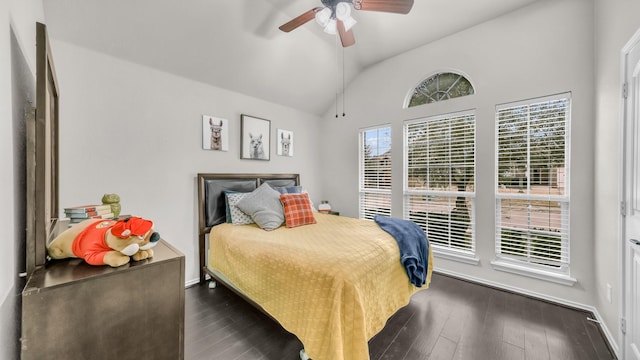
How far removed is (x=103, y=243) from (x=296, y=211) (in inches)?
77.8

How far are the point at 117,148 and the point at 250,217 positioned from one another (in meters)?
1.52

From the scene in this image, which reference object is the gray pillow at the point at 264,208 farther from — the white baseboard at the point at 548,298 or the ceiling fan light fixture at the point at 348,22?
the white baseboard at the point at 548,298

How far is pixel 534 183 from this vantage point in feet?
8.72

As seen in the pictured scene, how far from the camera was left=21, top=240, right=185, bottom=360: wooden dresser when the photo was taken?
0.81m

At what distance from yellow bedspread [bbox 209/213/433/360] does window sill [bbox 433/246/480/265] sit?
127 cm

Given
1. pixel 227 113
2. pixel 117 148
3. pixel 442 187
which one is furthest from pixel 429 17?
pixel 117 148

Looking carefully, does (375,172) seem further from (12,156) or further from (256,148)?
(12,156)

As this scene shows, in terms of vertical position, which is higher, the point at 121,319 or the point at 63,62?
the point at 63,62

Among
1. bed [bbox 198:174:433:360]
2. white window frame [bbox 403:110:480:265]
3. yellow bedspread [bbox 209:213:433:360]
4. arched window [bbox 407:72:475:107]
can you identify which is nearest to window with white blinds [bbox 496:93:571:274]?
white window frame [bbox 403:110:480:265]

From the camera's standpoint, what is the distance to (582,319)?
7.22 feet

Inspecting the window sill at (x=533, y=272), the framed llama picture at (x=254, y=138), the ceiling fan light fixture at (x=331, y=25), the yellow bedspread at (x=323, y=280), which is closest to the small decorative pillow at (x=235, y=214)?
the yellow bedspread at (x=323, y=280)

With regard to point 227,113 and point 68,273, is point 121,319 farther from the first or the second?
point 227,113

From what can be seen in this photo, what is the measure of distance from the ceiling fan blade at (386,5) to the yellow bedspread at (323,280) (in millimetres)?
1982

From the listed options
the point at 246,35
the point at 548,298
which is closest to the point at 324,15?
the point at 246,35
